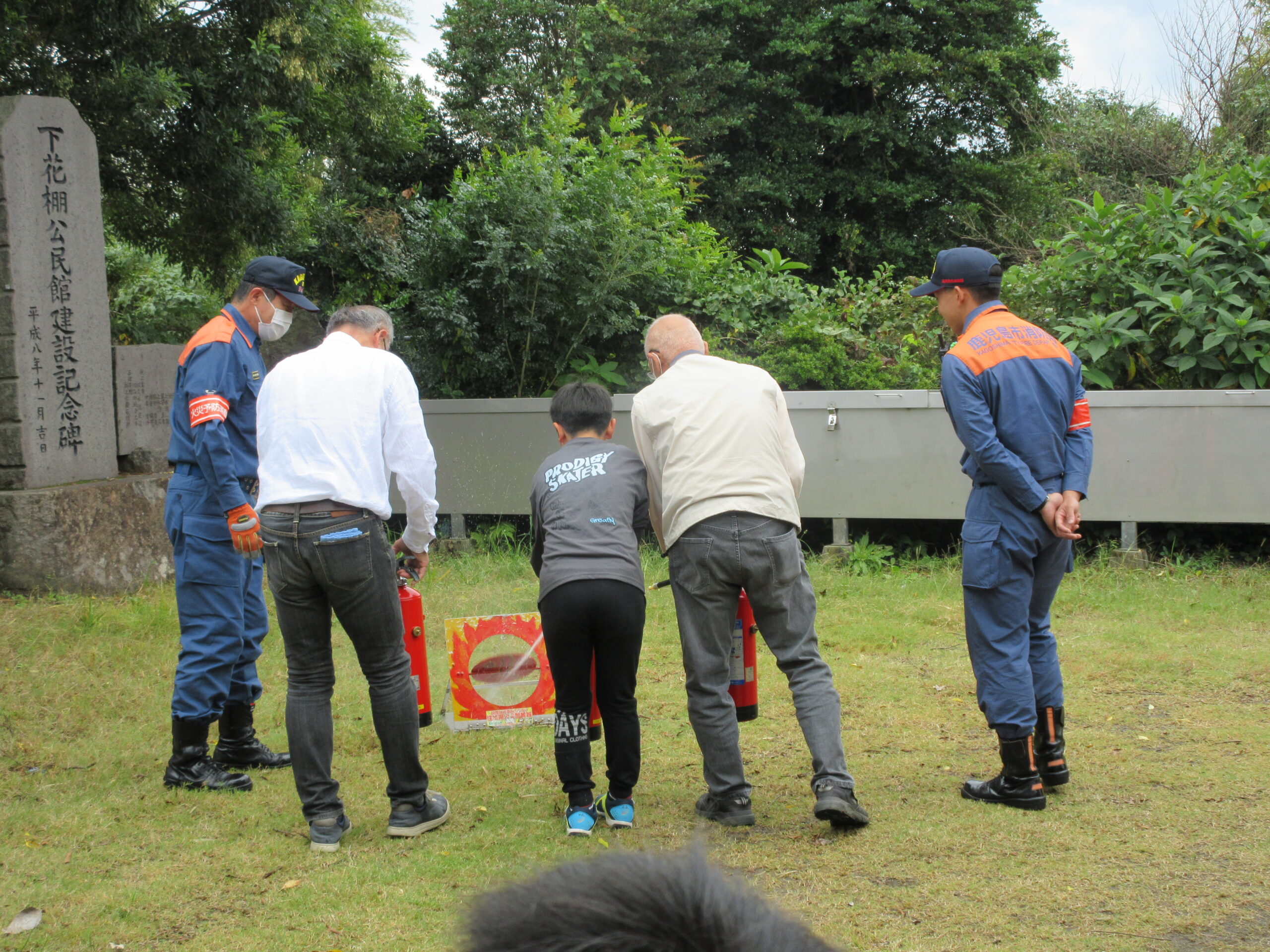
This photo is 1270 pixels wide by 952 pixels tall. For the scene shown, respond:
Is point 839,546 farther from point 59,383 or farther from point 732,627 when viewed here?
point 59,383

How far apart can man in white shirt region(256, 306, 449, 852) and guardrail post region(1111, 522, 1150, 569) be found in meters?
5.88

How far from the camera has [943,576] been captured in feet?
25.9

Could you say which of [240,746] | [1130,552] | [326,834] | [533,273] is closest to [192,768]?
[240,746]

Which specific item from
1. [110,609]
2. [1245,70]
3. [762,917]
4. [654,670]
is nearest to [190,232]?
[110,609]

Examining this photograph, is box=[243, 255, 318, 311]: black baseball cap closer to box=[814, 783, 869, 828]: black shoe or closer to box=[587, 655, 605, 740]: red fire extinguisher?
box=[587, 655, 605, 740]: red fire extinguisher

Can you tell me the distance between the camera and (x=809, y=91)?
22.8m

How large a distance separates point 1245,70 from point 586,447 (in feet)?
56.2

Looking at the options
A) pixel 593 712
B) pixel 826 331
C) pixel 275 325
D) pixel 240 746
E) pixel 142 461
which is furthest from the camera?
pixel 826 331

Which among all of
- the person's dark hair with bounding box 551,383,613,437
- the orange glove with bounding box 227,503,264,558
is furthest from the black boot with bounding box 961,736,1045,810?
the orange glove with bounding box 227,503,264,558

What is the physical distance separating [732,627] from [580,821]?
2.88 ft

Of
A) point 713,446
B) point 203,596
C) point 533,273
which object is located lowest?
point 203,596

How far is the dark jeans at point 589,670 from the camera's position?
12.1 ft

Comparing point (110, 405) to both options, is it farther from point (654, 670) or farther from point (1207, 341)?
point (1207, 341)

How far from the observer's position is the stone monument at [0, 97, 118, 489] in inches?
280
